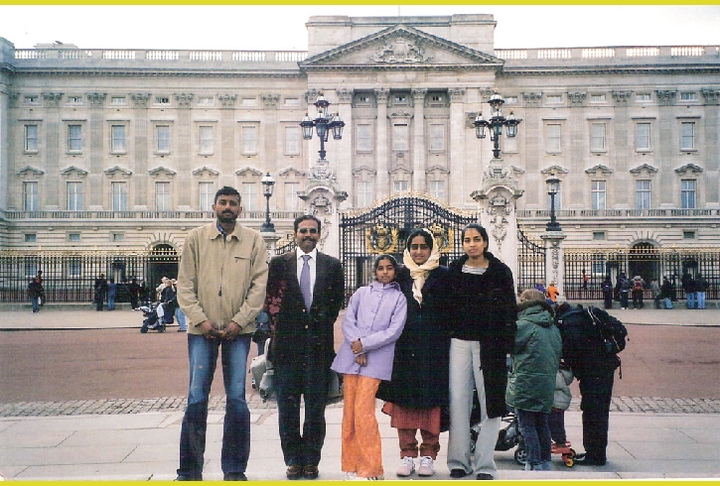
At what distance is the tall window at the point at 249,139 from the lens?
157 ft

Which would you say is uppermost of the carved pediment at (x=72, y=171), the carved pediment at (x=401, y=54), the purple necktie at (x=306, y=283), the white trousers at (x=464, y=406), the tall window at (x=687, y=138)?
the carved pediment at (x=401, y=54)

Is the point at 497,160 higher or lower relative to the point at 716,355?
higher

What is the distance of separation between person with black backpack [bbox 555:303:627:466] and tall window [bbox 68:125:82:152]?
47349mm

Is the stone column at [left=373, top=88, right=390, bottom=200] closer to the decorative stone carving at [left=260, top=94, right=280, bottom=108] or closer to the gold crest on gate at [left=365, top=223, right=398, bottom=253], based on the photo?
the decorative stone carving at [left=260, top=94, right=280, bottom=108]

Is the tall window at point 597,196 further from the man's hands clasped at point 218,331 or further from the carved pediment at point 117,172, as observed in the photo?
the man's hands clasped at point 218,331

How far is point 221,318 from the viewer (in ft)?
17.4

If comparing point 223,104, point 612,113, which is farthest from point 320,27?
point 612,113

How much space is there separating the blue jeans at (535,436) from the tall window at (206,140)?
1740 inches

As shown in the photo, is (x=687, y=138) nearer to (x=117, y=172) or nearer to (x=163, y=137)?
(x=163, y=137)

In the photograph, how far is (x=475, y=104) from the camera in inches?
1826

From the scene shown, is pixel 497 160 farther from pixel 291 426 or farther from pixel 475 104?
pixel 475 104

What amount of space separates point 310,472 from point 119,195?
4546cm

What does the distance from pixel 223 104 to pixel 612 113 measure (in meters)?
27.7

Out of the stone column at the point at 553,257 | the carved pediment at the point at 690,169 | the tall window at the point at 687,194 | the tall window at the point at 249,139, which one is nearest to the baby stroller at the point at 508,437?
the stone column at the point at 553,257
